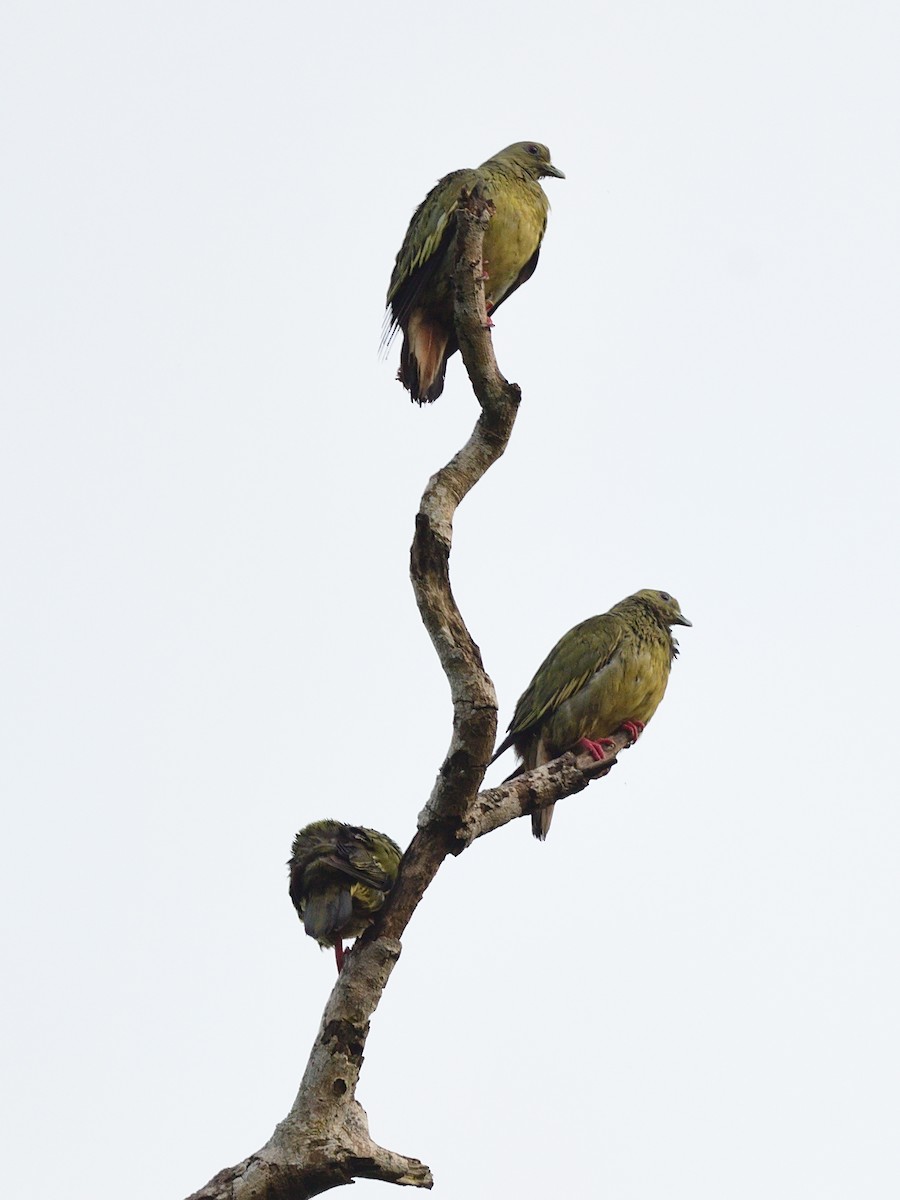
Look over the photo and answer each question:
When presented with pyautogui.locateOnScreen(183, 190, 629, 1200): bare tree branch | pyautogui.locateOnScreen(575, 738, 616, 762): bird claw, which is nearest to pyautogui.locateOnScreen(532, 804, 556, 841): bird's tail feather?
pyautogui.locateOnScreen(575, 738, 616, 762): bird claw

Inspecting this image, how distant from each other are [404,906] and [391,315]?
3.42 meters

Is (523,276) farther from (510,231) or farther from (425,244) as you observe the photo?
(425,244)

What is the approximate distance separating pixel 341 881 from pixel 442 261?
9.75ft

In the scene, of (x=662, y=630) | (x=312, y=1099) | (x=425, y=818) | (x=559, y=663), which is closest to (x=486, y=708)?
(x=425, y=818)

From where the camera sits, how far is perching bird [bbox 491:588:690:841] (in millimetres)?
7035

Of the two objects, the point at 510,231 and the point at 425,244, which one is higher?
the point at 510,231

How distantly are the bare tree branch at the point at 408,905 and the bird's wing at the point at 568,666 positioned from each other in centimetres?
202

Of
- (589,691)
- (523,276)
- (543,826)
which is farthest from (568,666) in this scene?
(523,276)

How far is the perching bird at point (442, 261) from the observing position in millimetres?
7098

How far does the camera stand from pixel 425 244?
7.16m

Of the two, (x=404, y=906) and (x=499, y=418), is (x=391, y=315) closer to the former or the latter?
(x=499, y=418)

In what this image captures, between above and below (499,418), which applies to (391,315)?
above

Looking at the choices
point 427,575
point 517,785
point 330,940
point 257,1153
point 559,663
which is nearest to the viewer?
point 257,1153

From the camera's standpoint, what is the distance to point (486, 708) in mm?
4641
